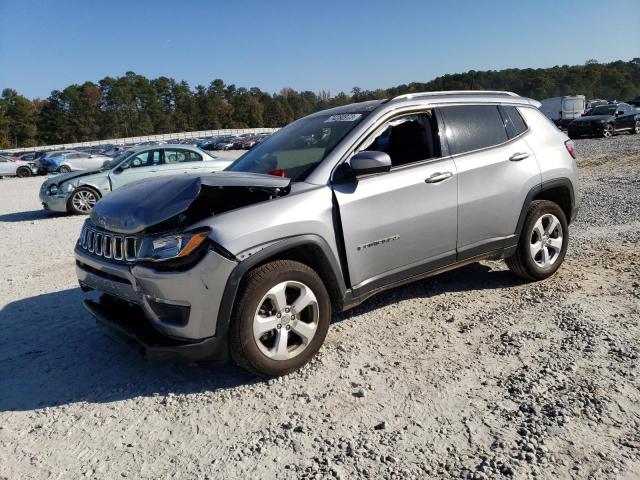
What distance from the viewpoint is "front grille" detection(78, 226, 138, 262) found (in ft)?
10.8

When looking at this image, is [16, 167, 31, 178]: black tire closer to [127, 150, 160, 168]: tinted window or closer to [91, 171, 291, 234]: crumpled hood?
[127, 150, 160, 168]: tinted window

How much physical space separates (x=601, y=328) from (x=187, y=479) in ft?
10.4

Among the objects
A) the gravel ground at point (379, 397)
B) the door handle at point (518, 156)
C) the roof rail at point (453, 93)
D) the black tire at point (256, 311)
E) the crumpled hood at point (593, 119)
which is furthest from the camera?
the crumpled hood at point (593, 119)

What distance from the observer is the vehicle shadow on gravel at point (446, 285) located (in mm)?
4695

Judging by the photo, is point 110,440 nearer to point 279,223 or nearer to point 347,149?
point 279,223

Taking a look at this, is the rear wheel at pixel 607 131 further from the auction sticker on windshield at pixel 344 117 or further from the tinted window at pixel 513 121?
the auction sticker on windshield at pixel 344 117

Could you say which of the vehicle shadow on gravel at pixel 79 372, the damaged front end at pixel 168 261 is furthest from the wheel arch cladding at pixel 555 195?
the vehicle shadow on gravel at pixel 79 372

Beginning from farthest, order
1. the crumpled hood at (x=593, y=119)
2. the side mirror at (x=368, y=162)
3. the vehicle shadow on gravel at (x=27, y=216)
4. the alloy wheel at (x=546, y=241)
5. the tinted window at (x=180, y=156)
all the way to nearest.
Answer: the crumpled hood at (x=593, y=119), the tinted window at (x=180, y=156), the vehicle shadow on gravel at (x=27, y=216), the alloy wheel at (x=546, y=241), the side mirror at (x=368, y=162)

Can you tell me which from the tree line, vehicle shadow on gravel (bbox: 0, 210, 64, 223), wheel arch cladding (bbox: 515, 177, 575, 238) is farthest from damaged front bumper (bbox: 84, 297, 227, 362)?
the tree line

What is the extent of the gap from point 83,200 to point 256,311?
32.9ft

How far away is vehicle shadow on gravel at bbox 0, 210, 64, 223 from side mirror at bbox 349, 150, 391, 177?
1061cm

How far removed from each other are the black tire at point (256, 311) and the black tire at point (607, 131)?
2636 centimetres

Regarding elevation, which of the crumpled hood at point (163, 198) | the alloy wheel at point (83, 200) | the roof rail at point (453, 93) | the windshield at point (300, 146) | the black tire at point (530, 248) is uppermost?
the roof rail at point (453, 93)

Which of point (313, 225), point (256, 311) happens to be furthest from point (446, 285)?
point (256, 311)
